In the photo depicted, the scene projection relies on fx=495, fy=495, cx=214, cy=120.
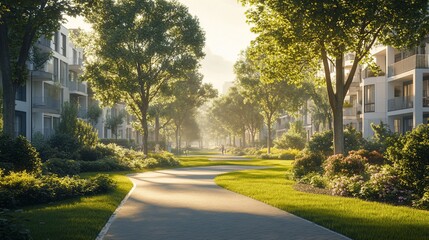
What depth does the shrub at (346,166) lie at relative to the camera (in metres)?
17.8

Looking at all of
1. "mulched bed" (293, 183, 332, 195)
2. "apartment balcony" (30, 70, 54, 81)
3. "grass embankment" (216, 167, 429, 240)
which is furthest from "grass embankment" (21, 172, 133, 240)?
"apartment balcony" (30, 70, 54, 81)

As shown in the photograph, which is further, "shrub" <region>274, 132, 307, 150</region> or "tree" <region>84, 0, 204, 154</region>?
"shrub" <region>274, 132, 307, 150</region>

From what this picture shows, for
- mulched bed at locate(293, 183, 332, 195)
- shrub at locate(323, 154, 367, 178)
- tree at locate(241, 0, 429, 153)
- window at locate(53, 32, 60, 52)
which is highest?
window at locate(53, 32, 60, 52)

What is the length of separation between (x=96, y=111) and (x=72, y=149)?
74.9 feet

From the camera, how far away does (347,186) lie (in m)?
15.7

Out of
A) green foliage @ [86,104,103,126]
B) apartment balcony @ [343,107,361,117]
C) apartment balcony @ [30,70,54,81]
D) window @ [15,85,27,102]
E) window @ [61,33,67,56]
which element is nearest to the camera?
window @ [15,85,27,102]

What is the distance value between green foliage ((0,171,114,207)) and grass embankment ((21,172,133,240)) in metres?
0.42

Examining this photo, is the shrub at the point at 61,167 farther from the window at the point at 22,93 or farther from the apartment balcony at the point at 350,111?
the apartment balcony at the point at 350,111

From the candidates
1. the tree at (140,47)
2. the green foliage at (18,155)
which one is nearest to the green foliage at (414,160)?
the green foliage at (18,155)

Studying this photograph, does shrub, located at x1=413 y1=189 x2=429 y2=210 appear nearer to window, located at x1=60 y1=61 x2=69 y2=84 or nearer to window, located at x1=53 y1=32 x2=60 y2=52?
window, located at x1=53 y1=32 x2=60 y2=52

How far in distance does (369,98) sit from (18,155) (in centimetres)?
3223

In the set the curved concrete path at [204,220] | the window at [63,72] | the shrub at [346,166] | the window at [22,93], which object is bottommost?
the curved concrete path at [204,220]

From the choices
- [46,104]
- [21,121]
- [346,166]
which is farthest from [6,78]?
[46,104]

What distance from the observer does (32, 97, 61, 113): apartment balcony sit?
41.6 m
